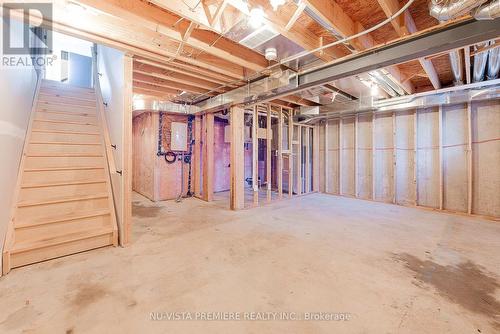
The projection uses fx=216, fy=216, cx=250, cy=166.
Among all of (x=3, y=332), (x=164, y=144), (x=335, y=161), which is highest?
(x=164, y=144)

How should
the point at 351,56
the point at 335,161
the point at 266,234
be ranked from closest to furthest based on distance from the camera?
1. the point at 351,56
2. the point at 266,234
3. the point at 335,161

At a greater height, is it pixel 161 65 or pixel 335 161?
pixel 161 65

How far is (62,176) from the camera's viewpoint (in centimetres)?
279

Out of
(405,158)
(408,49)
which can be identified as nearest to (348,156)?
(405,158)

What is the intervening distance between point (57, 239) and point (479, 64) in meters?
5.62

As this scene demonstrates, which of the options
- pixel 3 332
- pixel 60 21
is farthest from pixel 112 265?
pixel 60 21

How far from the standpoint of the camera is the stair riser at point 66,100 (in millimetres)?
3538

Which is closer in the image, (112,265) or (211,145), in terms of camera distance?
(112,265)

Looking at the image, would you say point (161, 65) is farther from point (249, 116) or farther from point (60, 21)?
point (249, 116)

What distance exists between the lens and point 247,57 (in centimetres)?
280

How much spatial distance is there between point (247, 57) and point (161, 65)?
3.82 ft

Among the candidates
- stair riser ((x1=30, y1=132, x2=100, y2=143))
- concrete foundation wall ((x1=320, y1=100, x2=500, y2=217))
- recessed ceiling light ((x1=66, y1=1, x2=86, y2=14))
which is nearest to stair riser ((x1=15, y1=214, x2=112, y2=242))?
stair riser ((x1=30, y1=132, x2=100, y2=143))

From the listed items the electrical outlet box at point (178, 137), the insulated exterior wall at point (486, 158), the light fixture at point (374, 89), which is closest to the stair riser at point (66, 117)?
the electrical outlet box at point (178, 137)

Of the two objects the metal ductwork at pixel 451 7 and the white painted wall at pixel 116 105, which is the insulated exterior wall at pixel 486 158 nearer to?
the metal ductwork at pixel 451 7
